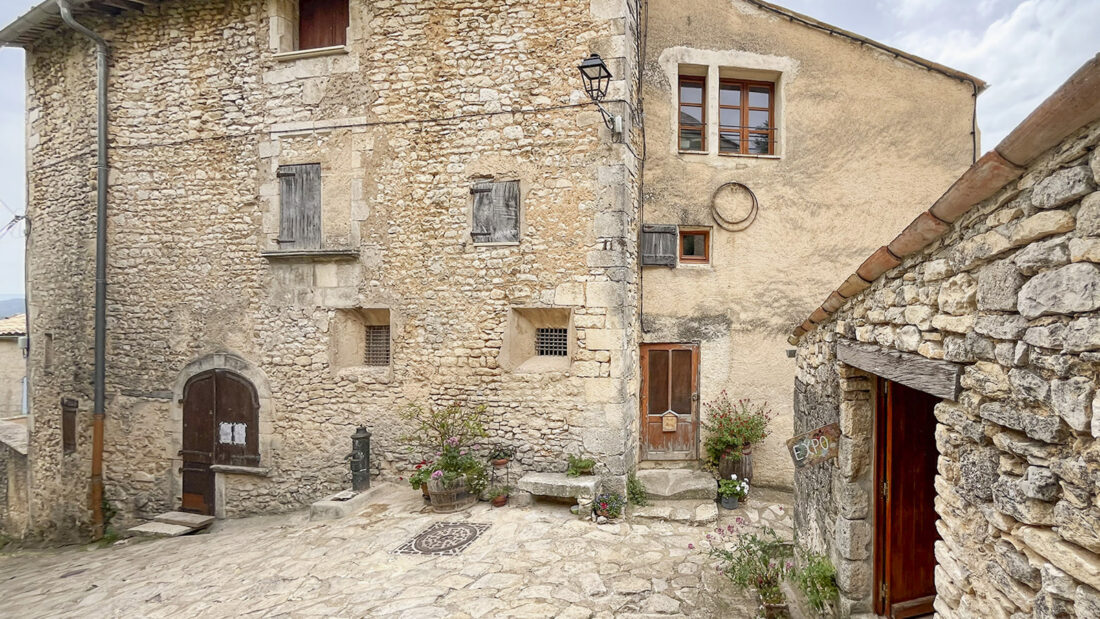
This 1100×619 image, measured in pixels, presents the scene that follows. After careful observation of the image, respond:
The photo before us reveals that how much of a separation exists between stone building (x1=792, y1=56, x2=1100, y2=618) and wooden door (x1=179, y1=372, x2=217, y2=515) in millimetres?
7947

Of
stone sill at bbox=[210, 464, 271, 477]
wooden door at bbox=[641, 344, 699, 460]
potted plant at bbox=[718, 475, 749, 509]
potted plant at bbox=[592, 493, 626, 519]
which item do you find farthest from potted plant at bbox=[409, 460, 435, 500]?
potted plant at bbox=[718, 475, 749, 509]

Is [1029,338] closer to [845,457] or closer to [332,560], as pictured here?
[845,457]

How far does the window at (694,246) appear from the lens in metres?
6.98

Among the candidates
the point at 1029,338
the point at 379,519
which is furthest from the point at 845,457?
the point at 379,519

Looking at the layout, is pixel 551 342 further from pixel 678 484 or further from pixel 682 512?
pixel 682 512

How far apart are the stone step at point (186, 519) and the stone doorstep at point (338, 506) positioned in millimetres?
2027

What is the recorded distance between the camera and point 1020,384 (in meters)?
1.70

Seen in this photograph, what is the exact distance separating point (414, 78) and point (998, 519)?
22.7 ft

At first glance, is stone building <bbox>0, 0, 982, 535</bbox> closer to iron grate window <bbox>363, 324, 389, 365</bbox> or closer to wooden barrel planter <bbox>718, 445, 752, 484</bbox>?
iron grate window <bbox>363, 324, 389, 365</bbox>

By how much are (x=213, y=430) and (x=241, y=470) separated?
762 mm

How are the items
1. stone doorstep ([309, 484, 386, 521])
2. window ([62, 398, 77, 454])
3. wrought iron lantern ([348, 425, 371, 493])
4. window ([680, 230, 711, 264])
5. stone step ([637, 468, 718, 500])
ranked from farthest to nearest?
window ([62, 398, 77, 454]), window ([680, 230, 711, 264]), wrought iron lantern ([348, 425, 371, 493]), stone step ([637, 468, 718, 500]), stone doorstep ([309, 484, 386, 521])

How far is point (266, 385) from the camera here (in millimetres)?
7117

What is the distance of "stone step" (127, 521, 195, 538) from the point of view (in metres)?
6.91

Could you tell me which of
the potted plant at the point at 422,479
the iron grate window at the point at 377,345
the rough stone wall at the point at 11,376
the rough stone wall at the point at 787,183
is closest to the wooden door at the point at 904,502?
the rough stone wall at the point at 787,183
